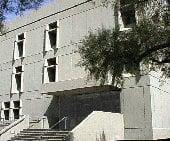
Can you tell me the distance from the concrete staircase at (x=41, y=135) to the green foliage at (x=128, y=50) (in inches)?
193

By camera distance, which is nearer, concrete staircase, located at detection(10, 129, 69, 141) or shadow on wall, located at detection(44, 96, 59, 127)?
concrete staircase, located at detection(10, 129, 69, 141)

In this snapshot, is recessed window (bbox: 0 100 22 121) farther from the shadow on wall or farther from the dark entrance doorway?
the dark entrance doorway

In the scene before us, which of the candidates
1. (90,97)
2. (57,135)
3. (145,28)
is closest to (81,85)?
(90,97)

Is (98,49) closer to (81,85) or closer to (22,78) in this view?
(81,85)

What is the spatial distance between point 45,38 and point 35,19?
2900 millimetres

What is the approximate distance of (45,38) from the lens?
105ft

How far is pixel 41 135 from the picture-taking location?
23.5m

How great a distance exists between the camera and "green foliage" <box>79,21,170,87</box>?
17.1 metres

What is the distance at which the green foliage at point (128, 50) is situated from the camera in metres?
17.1

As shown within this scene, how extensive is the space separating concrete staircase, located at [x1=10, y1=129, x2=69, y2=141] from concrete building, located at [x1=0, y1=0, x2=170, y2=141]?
39.4 inches

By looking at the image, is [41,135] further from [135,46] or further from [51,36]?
[51,36]

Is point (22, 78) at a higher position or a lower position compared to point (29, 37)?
lower

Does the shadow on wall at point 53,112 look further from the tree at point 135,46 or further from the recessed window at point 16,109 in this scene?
the tree at point 135,46

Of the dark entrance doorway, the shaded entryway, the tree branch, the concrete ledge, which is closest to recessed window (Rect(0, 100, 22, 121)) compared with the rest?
the shaded entryway
